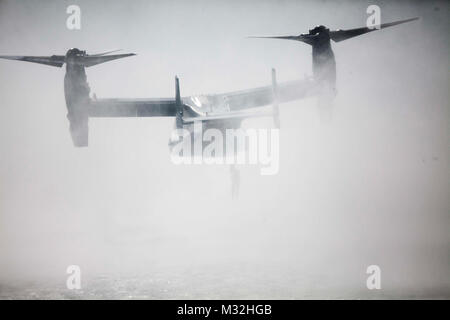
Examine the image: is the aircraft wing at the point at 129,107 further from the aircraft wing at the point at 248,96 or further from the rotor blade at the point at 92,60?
the rotor blade at the point at 92,60

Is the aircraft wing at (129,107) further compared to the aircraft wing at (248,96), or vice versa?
the aircraft wing at (248,96)

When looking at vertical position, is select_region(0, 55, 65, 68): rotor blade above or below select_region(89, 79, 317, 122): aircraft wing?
above

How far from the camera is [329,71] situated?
7406 mm

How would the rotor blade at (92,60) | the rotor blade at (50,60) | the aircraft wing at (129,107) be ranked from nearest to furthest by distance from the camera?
1. the rotor blade at (50,60)
2. the rotor blade at (92,60)
3. the aircraft wing at (129,107)

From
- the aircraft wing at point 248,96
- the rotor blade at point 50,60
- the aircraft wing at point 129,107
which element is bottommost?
the aircraft wing at point 129,107

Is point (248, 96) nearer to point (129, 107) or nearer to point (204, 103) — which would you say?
point (204, 103)

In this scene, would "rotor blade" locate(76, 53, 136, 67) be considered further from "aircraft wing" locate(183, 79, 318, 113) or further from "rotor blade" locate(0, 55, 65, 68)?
"aircraft wing" locate(183, 79, 318, 113)

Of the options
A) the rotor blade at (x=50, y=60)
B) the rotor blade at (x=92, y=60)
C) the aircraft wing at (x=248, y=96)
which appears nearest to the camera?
the rotor blade at (x=50, y=60)

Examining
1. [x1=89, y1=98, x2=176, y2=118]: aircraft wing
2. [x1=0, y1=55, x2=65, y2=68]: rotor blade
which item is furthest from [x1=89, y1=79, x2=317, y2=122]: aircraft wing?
[x1=0, y1=55, x2=65, y2=68]: rotor blade

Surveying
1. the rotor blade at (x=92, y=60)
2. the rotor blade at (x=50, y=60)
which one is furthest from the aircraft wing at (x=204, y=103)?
the rotor blade at (x=50, y=60)

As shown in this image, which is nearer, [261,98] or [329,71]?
[329,71]

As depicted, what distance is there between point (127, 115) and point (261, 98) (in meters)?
3.26

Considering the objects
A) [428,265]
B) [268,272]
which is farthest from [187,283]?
[428,265]
